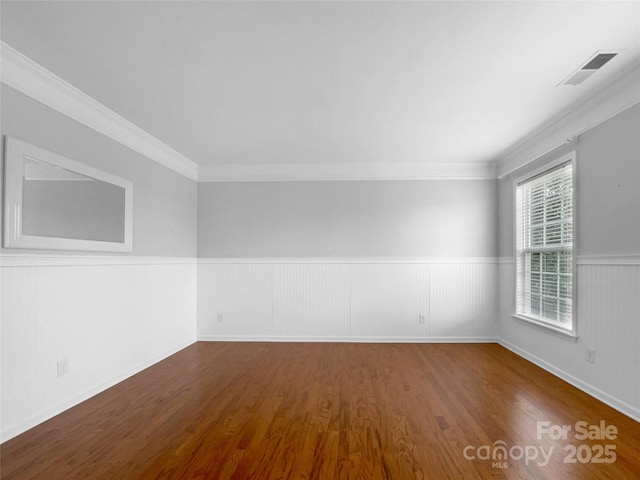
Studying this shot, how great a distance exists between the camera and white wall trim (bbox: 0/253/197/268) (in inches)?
95.9

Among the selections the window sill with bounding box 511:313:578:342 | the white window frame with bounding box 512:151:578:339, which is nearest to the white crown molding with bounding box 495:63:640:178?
the white window frame with bounding box 512:151:578:339

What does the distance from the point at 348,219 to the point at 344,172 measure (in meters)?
0.69

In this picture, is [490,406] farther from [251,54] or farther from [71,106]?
[71,106]

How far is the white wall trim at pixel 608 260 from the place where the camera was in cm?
269

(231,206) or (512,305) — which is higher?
(231,206)

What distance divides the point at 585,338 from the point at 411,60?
9.39 feet

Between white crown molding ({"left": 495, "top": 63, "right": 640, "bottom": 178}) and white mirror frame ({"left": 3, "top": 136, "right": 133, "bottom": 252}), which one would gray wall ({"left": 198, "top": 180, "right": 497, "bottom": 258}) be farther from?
white mirror frame ({"left": 3, "top": 136, "right": 133, "bottom": 252})

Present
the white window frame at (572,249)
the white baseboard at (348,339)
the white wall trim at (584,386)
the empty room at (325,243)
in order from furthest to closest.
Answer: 1. the white baseboard at (348,339)
2. the white window frame at (572,249)
3. the white wall trim at (584,386)
4. the empty room at (325,243)

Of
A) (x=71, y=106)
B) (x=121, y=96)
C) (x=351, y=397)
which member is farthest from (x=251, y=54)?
(x=351, y=397)

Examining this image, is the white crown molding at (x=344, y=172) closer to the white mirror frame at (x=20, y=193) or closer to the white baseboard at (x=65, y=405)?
the white mirror frame at (x=20, y=193)

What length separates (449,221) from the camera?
5.17 meters

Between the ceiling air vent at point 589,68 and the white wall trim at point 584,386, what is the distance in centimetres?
249

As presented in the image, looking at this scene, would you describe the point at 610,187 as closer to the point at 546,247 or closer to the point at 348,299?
the point at 546,247

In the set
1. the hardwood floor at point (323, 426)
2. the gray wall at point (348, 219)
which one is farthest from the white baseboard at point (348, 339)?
the gray wall at point (348, 219)
